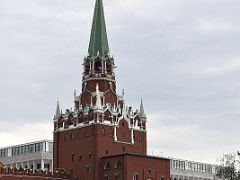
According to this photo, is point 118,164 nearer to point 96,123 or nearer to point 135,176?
point 135,176

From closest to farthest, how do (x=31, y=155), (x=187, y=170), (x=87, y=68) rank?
(x=87, y=68), (x=31, y=155), (x=187, y=170)

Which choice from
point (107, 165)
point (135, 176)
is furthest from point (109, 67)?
point (135, 176)

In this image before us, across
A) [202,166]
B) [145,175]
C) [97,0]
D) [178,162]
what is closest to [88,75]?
[97,0]

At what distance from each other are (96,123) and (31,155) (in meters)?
55.2

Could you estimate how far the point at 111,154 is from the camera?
119 metres

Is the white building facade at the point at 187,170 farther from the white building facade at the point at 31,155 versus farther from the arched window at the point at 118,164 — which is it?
the arched window at the point at 118,164

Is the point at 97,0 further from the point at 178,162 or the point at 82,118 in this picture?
the point at 178,162

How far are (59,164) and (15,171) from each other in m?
13.5

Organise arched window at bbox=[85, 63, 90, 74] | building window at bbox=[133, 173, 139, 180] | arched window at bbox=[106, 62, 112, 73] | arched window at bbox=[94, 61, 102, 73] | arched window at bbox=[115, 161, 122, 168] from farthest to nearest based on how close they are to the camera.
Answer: arched window at bbox=[85, 63, 90, 74]
arched window at bbox=[106, 62, 112, 73]
arched window at bbox=[94, 61, 102, 73]
building window at bbox=[133, 173, 139, 180]
arched window at bbox=[115, 161, 122, 168]

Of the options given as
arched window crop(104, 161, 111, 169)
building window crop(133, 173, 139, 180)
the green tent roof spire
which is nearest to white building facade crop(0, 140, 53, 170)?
the green tent roof spire

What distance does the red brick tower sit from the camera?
118750 mm

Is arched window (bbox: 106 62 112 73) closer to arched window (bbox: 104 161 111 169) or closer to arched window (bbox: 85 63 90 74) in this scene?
arched window (bbox: 85 63 90 74)

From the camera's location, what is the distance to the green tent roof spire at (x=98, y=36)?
127562 mm

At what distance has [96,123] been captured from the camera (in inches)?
4656
